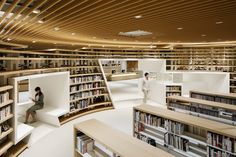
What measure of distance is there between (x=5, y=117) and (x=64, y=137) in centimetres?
204

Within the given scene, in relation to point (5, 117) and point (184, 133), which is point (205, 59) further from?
point (5, 117)

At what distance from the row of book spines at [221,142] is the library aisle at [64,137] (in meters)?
2.90

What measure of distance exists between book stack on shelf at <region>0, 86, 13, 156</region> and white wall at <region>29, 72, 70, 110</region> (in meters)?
2.76

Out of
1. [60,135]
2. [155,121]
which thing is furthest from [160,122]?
[60,135]

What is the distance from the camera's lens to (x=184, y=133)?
13.8 ft

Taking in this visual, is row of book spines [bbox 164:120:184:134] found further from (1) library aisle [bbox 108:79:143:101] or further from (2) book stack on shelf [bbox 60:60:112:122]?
(1) library aisle [bbox 108:79:143:101]

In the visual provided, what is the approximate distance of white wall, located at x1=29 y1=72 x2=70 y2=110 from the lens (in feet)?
23.8

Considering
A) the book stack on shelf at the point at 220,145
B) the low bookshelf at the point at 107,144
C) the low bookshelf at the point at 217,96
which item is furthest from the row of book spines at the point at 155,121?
the low bookshelf at the point at 217,96

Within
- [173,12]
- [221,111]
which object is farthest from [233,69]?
[173,12]

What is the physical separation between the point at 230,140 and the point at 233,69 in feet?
29.1

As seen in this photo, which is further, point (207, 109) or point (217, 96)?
point (217, 96)

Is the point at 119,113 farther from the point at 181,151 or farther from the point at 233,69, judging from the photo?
the point at 233,69

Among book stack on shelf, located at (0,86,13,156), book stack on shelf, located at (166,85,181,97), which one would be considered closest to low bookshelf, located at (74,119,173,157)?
book stack on shelf, located at (0,86,13,156)

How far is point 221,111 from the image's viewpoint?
514cm
